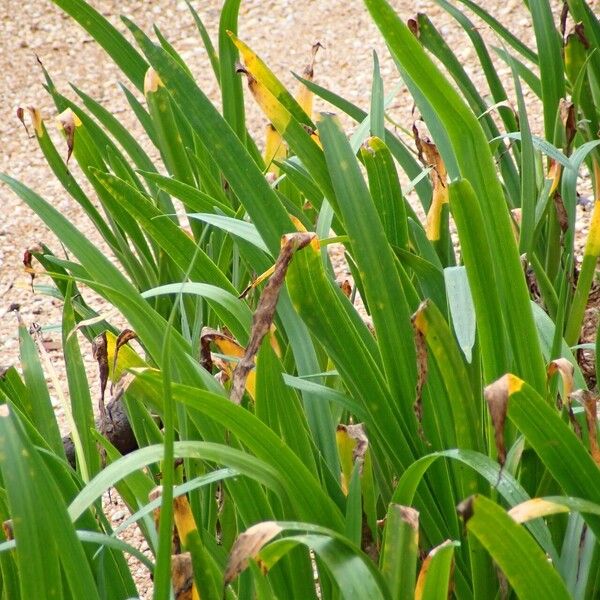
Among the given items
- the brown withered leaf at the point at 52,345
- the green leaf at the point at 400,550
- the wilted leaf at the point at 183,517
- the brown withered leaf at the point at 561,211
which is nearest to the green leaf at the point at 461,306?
the green leaf at the point at 400,550

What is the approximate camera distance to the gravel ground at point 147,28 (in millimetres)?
2643

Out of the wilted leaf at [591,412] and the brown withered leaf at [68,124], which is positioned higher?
the brown withered leaf at [68,124]

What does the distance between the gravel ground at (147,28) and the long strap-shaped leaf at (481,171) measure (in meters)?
1.63

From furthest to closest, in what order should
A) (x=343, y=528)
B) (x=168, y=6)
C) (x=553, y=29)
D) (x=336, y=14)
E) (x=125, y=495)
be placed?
(x=168, y=6), (x=336, y=14), (x=553, y=29), (x=125, y=495), (x=343, y=528)

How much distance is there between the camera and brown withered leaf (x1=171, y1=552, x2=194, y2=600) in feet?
2.44

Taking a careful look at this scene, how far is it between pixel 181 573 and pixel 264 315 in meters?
0.20

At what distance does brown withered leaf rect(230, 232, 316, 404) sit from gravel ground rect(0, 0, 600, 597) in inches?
64.8

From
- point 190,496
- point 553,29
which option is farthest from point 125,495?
point 553,29

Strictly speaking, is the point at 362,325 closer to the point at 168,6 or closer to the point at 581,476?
the point at 581,476

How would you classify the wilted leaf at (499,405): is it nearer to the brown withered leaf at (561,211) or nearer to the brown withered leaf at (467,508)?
the brown withered leaf at (467,508)

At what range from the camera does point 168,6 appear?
11.7 ft

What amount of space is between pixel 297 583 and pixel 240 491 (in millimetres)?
94

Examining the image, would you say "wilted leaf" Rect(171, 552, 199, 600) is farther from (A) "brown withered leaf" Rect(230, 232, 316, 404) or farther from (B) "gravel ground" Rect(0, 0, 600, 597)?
(B) "gravel ground" Rect(0, 0, 600, 597)

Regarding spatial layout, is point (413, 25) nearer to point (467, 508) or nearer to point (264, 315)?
point (264, 315)
